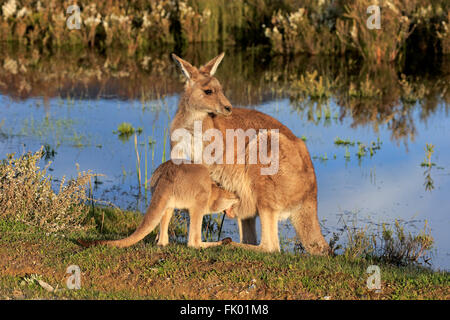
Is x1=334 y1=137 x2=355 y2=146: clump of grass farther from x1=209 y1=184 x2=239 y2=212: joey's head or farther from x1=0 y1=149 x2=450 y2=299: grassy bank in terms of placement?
x1=209 y1=184 x2=239 y2=212: joey's head

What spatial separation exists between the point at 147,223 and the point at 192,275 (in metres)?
0.87

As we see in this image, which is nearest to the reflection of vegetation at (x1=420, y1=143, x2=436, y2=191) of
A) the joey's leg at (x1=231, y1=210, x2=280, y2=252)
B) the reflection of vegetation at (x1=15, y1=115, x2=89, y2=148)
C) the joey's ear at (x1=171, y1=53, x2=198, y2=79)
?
the joey's leg at (x1=231, y1=210, x2=280, y2=252)

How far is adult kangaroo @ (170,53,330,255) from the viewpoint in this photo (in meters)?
7.37

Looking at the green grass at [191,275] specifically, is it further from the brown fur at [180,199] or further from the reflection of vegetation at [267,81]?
the reflection of vegetation at [267,81]

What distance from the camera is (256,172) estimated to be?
734 cm

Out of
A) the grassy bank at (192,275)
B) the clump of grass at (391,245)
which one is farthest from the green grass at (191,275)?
the clump of grass at (391,245)

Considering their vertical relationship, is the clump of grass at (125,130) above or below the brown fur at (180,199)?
below

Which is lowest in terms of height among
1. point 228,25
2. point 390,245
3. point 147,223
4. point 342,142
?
point 390,245

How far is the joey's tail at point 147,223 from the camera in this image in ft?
22.4

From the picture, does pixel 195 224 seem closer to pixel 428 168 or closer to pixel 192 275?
pixel 192 275

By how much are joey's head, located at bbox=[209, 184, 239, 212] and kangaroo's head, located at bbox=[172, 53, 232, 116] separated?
2.36ft

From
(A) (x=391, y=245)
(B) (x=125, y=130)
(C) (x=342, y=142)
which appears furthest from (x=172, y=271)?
(B) (x=125, y=130)
